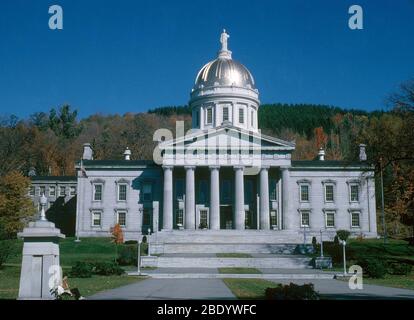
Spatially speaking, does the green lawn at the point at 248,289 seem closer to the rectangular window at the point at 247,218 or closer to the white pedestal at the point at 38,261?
the white pedestal at the point at 38,261

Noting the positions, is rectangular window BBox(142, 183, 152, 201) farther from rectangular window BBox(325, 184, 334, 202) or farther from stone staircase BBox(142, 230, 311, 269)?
rectangular window BBox(325, 184, 334, 202)

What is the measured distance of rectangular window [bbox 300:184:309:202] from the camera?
225 ft

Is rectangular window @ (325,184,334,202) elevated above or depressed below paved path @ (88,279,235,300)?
above

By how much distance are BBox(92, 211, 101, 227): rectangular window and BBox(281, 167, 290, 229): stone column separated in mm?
22702

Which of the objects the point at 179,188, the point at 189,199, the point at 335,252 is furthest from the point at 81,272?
the point at 179,188

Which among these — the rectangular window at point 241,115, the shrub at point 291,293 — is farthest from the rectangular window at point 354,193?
the shrub at point 291,293

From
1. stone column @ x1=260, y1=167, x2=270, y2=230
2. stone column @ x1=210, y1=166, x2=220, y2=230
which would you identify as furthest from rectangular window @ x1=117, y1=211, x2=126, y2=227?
stone column @ x1=260, y1=167, x2=270, y2=230

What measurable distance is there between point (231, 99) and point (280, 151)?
1253 centimetres

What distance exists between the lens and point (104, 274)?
105 ft

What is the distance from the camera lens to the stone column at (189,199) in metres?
62.4

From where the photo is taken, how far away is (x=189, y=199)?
2467 inches

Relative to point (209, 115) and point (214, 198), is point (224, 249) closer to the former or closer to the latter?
point (214, 198)

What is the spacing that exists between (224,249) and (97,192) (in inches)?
891
